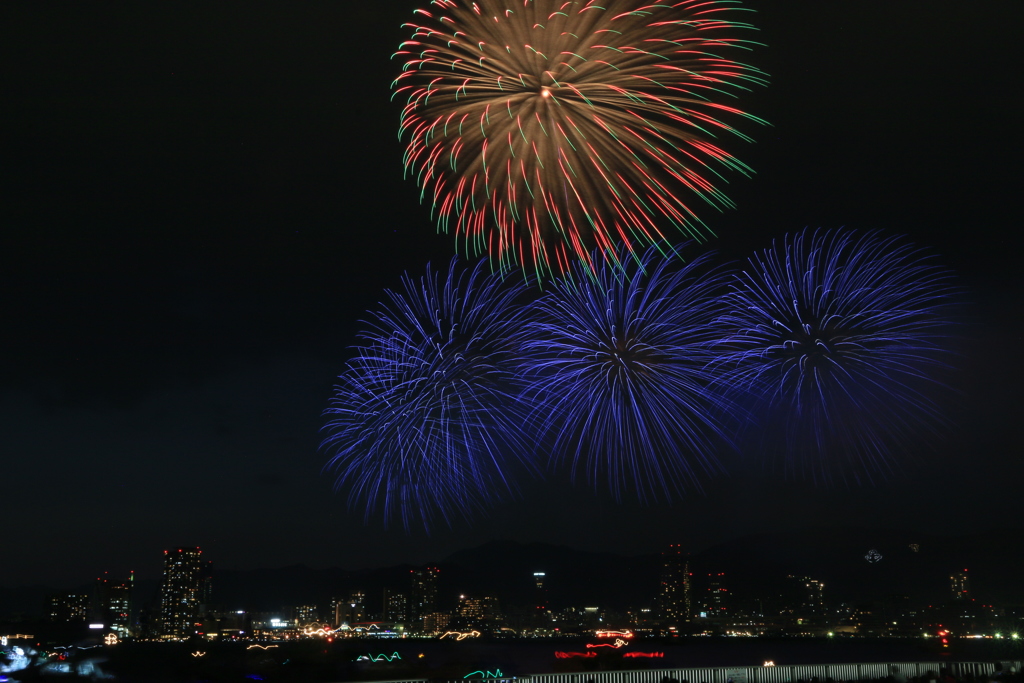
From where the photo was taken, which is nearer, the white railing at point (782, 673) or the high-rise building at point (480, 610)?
the white railing at point (782, 673)

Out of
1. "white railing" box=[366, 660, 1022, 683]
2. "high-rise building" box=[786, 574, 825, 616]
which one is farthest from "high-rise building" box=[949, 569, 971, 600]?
"white railing" box=[366, 660, 1022, 683]

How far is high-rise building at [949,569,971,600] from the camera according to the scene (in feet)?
593

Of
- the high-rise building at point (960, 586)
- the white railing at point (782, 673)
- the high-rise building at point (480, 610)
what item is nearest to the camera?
the white railing at point (782, 673)

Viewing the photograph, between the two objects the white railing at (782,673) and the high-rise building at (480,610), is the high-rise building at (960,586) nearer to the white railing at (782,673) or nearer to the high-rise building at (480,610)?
the high-rise building at (480,610)

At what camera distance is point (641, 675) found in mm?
21594

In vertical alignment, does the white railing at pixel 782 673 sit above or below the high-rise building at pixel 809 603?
above

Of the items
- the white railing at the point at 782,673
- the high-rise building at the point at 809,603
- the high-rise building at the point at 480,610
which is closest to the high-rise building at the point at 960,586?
the high-rise building at the point at 809,603

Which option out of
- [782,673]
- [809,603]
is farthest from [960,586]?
[782,673]

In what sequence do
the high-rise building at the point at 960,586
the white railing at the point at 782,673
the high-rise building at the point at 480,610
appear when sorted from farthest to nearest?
1. the high-rise building at the point at 480,610
2. the high-rise building at the point at 960,586
3. the white railing at the point at 782,673

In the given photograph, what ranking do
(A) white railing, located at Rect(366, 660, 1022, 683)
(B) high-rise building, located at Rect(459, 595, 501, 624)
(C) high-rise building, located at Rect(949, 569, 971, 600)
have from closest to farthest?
(A) white railing, located at Rect(366, 660, 1022, 683) < (C) high-rise building, located at Rect(949, 569, 971, 600) < (B) high-rise building, located at Rect(459, 595, 501, 624)

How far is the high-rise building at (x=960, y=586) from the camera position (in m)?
181

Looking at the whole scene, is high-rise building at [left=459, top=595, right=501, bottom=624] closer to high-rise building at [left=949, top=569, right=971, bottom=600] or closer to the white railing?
high-rise building at [left=949, top=569, right=971, bottom=600]

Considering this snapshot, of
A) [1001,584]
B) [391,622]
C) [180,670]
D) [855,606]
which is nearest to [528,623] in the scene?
[391,622]

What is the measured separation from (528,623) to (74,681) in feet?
586
